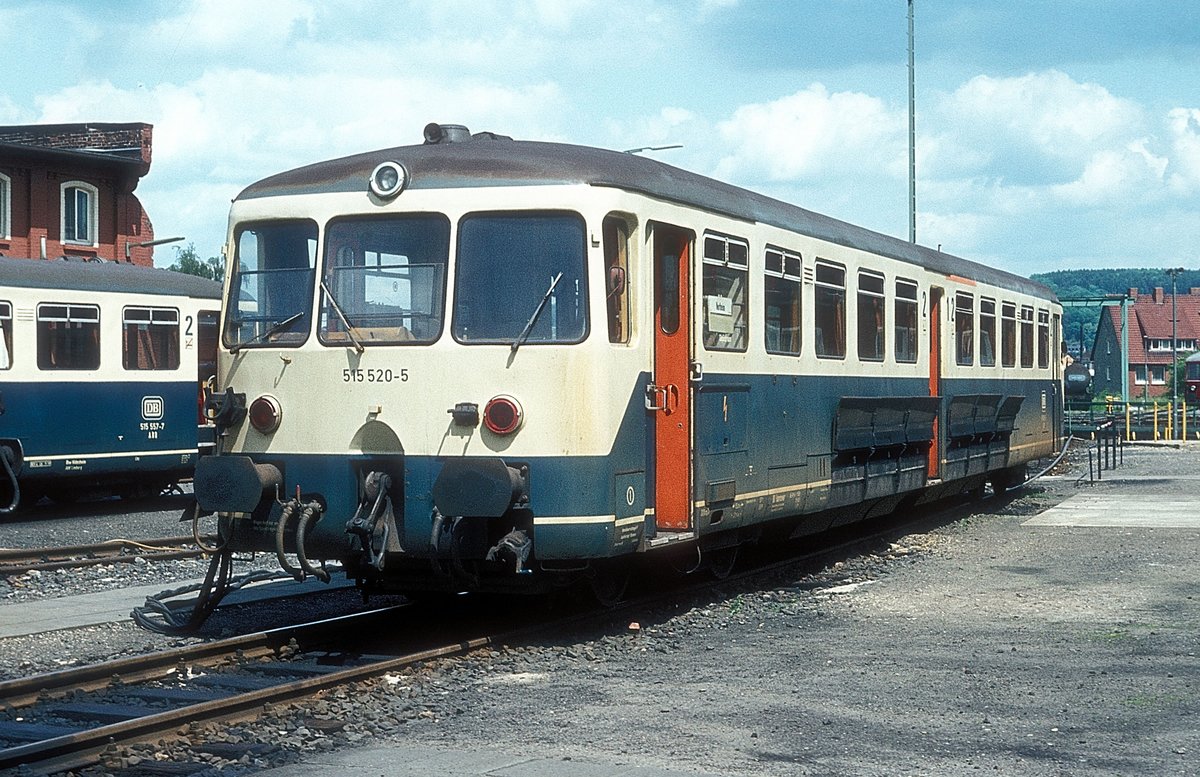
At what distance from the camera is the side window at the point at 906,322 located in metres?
16.1

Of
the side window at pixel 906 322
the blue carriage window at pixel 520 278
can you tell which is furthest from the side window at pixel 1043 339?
the blue carriage window at pixel 520 278

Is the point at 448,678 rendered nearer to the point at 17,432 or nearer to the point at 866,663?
the point at 866,663

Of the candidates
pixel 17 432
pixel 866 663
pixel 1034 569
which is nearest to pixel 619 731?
pixel 866 663

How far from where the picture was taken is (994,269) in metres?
21.2

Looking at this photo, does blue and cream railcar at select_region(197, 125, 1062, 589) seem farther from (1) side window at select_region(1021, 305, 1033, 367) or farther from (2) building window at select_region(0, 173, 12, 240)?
(2) building window at select_region(0, 173, 12, 240)

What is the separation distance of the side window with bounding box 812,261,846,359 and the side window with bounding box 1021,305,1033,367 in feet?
27.7

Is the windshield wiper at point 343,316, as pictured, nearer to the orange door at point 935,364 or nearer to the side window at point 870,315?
the side window at point 870,315

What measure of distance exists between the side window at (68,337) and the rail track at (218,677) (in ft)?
31.2

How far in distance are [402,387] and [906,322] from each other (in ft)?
25.6

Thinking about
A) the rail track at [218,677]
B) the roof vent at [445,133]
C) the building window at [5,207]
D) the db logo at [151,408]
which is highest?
the building window at [5,207]

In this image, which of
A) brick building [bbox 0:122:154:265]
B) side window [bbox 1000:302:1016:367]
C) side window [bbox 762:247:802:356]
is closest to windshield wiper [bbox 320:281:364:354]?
side window [bbox 762:247:802:356]

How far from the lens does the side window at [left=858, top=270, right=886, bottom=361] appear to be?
14891 mm

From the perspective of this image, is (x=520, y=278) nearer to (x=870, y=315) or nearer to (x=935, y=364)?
(x=870, y=315)

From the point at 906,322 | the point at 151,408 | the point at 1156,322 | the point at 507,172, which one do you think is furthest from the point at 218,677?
the point at 1156,322
